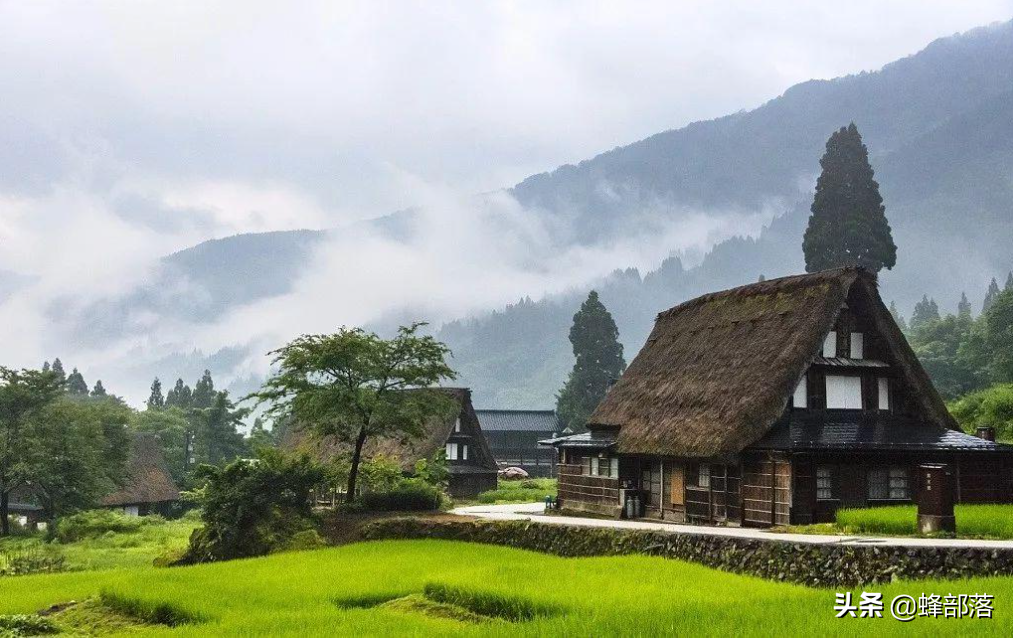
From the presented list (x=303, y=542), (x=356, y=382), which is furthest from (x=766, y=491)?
(x=356, y=382)

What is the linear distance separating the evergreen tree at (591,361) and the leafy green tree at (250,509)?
48813mm

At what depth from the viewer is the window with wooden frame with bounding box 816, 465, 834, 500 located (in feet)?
93.8

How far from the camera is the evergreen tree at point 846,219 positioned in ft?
222

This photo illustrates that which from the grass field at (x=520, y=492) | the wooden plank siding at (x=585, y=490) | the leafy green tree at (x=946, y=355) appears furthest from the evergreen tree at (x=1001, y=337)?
the wooden plank siding at (x=585, y=490)

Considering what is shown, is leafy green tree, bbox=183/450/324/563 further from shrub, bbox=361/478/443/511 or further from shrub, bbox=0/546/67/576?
shrub, bbox=0/546/67/576

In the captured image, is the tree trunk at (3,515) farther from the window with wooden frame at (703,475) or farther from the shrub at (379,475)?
the window with wooden frame at (703,475)

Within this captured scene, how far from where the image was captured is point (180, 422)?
80.8m

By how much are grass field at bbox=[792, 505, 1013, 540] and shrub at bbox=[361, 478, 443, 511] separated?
12.5 meters

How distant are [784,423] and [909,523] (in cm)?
A: 801

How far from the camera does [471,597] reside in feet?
54.1

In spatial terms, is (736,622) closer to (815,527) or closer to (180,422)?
(815,527)

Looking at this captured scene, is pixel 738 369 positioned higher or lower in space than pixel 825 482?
higher

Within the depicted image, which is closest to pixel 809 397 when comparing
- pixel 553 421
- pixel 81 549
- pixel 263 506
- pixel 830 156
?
pixel 263 506

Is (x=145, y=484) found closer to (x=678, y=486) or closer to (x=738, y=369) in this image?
(x=678, y=486)
